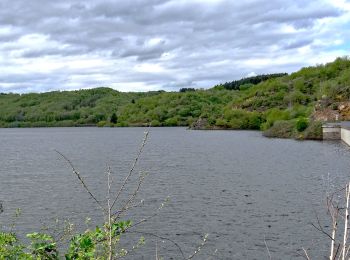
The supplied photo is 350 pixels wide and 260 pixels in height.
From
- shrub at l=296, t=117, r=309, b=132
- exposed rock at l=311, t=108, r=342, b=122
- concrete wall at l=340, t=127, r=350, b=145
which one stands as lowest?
concrete wall at l=340, t=127, r=350, b=145

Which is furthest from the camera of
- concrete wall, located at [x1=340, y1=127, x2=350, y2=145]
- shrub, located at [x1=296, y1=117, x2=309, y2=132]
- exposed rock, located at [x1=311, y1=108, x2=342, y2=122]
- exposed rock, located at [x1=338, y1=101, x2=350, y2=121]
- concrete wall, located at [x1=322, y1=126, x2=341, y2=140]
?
exposed rock, located at [x1=338, y1=101, x2=350, y2=121]

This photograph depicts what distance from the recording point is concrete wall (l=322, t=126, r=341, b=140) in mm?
84812

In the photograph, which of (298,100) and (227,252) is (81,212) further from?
(298,100)

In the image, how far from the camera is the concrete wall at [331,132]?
84.8m

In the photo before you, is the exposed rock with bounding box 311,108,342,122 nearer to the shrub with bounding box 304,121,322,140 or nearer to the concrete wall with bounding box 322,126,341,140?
the shrub with bounding box 304,121,322,140

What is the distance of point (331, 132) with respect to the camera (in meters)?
85.5

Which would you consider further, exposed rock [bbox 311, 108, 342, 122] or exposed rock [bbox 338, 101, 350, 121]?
exposed rock [bbox 338, 101, 350, 121]

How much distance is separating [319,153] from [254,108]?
3955 inches

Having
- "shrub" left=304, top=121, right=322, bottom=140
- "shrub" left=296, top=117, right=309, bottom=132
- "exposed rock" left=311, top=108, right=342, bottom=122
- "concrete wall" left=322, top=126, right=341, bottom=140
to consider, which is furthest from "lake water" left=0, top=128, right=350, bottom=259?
"exposed rock" left=311, top=108, right=342, bottom=122

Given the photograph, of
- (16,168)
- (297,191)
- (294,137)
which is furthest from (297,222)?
(294,137)

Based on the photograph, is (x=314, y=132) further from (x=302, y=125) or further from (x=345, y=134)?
(x=345, y=134)

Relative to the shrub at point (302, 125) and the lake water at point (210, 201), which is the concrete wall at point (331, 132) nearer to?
the shrub at point (302, 125)

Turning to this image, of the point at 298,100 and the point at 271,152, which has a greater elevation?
the point at 298,100

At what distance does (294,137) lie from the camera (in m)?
92.2
